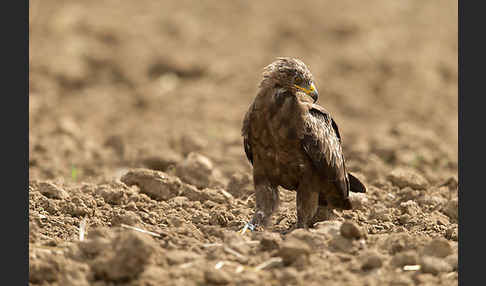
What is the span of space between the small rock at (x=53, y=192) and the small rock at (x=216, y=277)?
9.33ft

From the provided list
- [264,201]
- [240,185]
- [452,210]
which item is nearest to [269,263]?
[264,201]

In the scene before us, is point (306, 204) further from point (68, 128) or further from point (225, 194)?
point (68, 128)

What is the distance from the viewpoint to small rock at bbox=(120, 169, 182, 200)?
8133mm

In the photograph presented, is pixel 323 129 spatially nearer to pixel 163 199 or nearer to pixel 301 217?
pixel 301 217

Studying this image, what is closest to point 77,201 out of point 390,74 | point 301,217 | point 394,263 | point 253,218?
point 253,218

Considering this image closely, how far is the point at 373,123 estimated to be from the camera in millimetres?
14508

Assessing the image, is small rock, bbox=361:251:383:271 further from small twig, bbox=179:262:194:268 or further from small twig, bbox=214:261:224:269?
small twig, bbox=179:262:194:268

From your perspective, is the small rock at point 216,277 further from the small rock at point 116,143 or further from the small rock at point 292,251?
the small rock at point 116,143

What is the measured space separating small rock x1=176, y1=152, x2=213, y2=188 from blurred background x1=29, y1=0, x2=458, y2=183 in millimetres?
1128

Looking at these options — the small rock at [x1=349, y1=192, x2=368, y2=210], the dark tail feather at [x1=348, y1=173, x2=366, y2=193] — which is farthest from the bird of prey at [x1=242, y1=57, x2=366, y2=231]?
the dark tail feather at [x1=348, y1=173, x2=366, y2=193]

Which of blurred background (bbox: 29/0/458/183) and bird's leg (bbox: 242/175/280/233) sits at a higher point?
blurred background (bbox: 29/0/458/183)

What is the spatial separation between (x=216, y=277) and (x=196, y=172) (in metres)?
3.89

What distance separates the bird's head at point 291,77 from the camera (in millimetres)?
6918

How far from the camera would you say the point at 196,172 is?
29.8 ft
